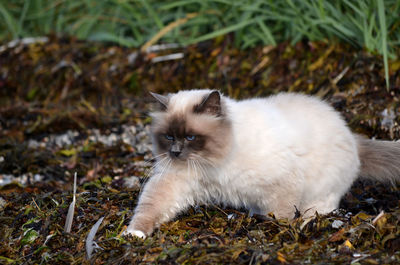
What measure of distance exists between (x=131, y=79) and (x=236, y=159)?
9.70ft

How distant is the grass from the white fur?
4.29ft

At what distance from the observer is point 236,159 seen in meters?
2.73

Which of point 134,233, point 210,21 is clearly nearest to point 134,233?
point 134,233

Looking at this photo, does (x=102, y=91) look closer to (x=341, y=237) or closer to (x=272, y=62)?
(x=272, y=62)

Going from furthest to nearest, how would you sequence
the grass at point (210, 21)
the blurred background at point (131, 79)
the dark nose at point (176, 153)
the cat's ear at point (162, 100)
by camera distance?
1. the grass at point (210, 21)
2. the blurred background at point (131, 79)
3. the cat's ear at point (162, 100)
4. the dark nose at point (176, 153)

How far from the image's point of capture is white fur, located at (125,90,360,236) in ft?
9.00

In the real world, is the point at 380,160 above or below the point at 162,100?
below

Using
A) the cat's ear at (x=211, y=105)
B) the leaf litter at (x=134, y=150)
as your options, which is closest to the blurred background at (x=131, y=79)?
the leaf litter at (x=134, y=150)

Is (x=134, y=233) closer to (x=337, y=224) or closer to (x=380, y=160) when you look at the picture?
(x=337, y=224)

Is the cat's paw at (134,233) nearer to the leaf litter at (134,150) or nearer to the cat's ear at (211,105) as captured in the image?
the leaf litter at (134,150)

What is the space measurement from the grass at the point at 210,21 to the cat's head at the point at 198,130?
6.19 feet

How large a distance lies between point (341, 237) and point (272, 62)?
2816 millimetres

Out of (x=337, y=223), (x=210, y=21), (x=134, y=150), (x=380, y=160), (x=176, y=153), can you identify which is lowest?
(x=134, y=150)

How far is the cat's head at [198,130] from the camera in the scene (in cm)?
271
